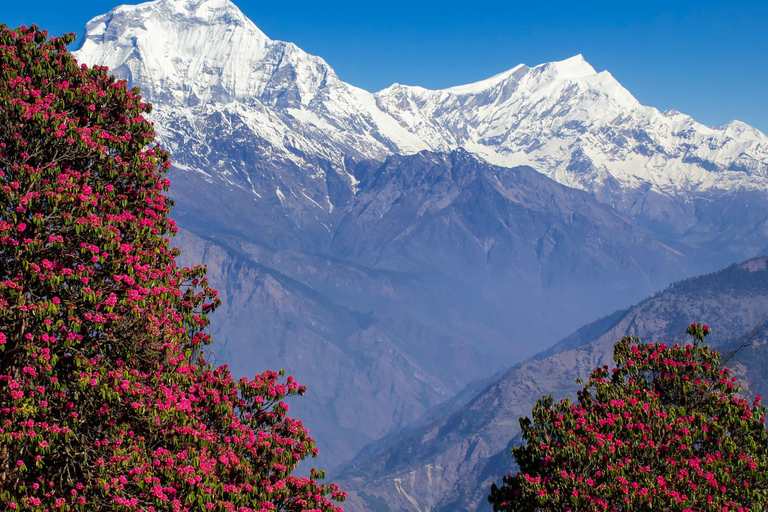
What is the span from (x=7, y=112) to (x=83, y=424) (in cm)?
978

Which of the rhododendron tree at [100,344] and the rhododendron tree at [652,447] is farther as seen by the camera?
the rhododendron tree at [652,447]

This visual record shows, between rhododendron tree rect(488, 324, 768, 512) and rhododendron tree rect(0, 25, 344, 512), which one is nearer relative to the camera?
rhododendron tree rect(0, 25, 344, 512)

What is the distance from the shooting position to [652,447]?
2662 centimetres

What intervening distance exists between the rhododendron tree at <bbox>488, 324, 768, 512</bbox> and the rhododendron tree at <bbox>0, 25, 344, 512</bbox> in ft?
26.3

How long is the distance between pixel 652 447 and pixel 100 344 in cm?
1948

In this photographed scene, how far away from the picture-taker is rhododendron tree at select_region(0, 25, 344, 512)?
2020 centimetres

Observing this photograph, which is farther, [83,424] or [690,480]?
[690,480]

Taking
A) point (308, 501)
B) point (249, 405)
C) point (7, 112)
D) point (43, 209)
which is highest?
point (7, 112)

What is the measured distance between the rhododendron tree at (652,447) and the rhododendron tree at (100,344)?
26.3ft

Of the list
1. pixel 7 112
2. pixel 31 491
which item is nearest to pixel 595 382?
pixel 31 491

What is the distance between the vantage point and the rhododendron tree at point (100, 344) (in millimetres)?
20203

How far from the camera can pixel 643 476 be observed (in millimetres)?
25688

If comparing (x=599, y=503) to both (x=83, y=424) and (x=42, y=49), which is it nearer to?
(x=83, y=424)

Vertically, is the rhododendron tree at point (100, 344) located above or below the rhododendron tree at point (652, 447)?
above
